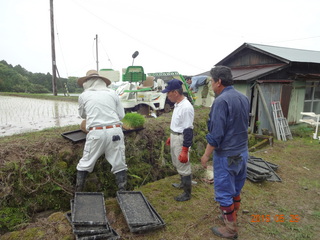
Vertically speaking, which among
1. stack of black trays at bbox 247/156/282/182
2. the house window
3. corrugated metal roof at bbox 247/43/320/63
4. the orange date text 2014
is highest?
corrugated metal roof at bbox 247/43/320/63

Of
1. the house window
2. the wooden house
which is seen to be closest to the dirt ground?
the wooden house

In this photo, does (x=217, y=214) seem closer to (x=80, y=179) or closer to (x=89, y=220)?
(x=89, y=220)

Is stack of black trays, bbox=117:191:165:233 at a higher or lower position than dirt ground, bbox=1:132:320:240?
higher

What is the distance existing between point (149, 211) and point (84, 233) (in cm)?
92

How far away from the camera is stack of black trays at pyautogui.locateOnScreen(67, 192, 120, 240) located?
8.20 ft

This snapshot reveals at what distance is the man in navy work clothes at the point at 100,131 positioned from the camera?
329 cm

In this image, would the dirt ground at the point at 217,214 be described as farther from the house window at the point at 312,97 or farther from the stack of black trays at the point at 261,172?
the house window at the point at 312,97

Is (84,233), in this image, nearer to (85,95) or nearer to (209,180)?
(85,95)

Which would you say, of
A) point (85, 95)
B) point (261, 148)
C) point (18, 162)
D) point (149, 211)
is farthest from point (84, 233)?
point (261, 148)

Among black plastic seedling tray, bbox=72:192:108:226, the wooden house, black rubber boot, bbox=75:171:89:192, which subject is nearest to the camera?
black plastic seedling tray, bbox=72:192:108:226

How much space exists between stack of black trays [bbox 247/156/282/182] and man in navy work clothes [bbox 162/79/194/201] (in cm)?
182

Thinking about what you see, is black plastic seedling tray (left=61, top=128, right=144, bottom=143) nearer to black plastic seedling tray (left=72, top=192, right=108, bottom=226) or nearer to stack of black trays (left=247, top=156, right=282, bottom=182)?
black plastic seedling tray (left=72, top=192, right=108, bottom=226)

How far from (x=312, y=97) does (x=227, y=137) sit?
11.2m

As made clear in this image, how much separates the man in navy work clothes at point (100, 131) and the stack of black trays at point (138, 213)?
0.28 meters
